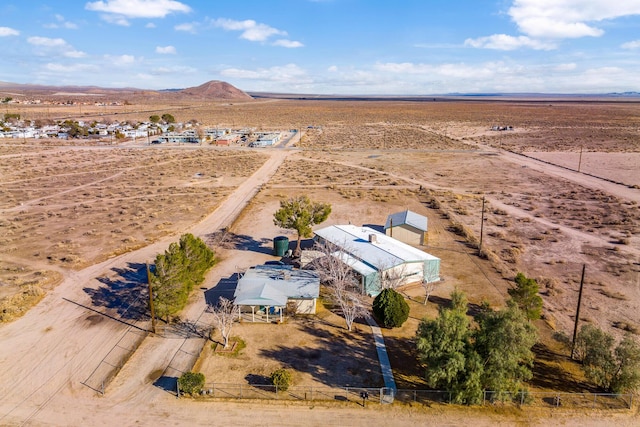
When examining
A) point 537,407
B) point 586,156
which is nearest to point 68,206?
point 537,407

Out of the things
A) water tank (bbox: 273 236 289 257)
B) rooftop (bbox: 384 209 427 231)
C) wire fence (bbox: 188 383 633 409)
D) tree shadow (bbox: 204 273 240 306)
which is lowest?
wire fence (bbox: 188 383 633 409)

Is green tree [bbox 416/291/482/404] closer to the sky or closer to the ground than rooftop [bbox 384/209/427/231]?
closer to the ground

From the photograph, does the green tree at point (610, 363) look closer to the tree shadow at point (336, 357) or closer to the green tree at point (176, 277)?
the tree shadow at point (336, 357)

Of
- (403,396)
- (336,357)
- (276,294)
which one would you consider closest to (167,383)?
(276,294)

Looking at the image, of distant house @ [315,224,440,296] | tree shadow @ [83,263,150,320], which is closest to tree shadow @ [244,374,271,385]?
tree shadow @ [83,263,150,320]

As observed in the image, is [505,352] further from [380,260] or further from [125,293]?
→ [125,293]

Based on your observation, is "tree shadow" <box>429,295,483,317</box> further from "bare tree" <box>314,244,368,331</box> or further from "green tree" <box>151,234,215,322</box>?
"green tree" <box>151,234,215,322</box>

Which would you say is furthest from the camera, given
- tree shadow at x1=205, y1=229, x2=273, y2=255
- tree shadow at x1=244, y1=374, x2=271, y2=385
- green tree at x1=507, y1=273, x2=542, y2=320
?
tree shadow at x1=205, y1=229, x2=273, y2=255
